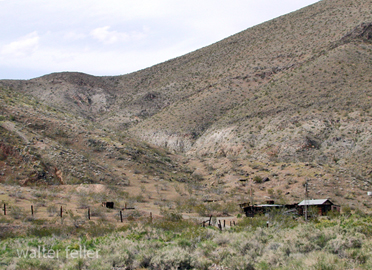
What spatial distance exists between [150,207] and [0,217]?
444 inches

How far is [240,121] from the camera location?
2159 inches

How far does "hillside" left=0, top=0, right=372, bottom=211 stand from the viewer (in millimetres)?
36125

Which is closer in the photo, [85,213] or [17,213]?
[17,213]

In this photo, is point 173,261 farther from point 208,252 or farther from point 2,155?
point 2,155

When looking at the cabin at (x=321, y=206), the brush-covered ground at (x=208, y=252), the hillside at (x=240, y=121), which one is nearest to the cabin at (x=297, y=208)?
the cabin at (x=321, y=206)

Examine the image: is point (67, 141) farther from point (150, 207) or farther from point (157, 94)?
point (157, 94)

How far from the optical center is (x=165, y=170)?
4209cm

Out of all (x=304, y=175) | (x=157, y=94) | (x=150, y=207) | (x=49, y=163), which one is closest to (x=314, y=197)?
(x=304, y=175)

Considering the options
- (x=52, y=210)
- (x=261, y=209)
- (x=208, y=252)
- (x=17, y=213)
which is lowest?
(x=261, y=209)

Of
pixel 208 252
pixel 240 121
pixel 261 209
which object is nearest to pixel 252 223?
pixel 261 209

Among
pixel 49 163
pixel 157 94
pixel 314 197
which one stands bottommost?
pixel 314 197

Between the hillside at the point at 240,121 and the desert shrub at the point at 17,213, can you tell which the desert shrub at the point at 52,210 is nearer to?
the desert shrub at the point at 17,213

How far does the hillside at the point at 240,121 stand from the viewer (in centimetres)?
3612

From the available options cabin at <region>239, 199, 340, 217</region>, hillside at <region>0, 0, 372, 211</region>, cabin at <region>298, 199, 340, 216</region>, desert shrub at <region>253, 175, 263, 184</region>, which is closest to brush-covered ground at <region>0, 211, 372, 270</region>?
cabin at <region>239, 199, 340, 217</region>
